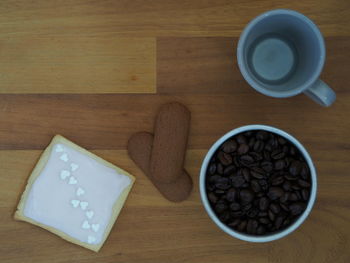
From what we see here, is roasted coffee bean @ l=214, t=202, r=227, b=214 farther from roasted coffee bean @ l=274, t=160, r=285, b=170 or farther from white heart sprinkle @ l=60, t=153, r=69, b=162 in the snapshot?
white heart sprinkle @ l=60, t=153, r=69, b=162

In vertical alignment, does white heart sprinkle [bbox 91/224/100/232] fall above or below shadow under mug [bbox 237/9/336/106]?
below

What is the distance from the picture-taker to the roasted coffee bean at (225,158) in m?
0.48

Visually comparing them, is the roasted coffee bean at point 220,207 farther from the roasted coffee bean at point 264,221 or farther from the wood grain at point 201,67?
the wood grain at point 201,67

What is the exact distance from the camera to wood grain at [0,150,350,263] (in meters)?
0.53

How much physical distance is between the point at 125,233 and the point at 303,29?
34 centimetres

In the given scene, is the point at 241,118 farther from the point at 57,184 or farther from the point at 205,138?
the point at 57,184

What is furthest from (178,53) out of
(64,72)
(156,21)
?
(64,72)

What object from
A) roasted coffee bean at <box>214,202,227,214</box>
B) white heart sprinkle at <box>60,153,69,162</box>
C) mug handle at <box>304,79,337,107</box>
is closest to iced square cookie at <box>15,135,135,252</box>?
white heart sprinkle at <box>60,153,69,162</box>

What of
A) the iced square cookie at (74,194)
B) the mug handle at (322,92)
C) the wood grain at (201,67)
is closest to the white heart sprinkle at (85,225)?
the iced square cookie at (74,194)

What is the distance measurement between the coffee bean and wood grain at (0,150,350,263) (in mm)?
90

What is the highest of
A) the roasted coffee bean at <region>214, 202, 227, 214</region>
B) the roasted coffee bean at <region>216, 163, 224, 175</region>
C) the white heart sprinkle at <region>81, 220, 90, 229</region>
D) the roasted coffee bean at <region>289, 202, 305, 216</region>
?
the roasted coffee bean at <region>216, 163, 224, 175</region>

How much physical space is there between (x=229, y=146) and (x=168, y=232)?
0.15 meters

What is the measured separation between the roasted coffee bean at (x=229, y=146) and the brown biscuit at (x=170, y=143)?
0.07 m

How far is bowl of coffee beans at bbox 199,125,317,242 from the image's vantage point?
471 millimetres
